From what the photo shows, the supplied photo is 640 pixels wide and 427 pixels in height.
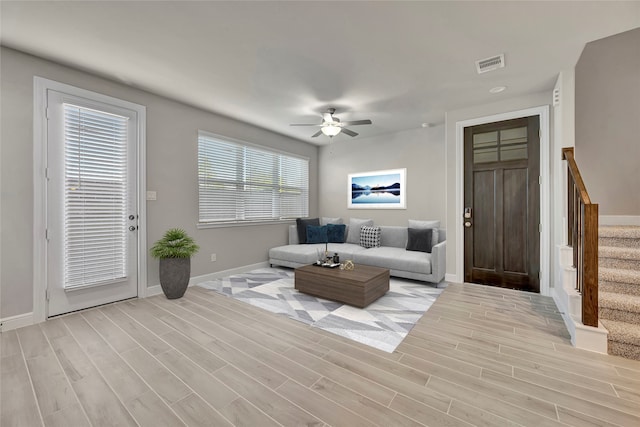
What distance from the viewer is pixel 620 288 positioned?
2.45 meters

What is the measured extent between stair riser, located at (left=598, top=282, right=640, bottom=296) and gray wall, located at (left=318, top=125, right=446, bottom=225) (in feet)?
8.28

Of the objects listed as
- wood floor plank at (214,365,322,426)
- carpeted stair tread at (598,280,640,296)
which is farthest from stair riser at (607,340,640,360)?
wood floor plank at (214,365,322,426)

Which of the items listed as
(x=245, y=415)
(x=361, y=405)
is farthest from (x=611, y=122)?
(x=245, y=415)

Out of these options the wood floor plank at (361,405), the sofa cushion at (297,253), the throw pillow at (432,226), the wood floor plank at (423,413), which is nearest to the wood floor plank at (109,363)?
the wood floor plank at (361,405)

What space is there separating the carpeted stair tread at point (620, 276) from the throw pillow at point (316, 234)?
13.1 ft

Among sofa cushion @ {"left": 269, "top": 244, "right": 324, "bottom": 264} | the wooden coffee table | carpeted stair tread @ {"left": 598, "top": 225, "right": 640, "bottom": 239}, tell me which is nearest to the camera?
carpeted stair tread @ {"left": 598, "top": 225, "right": 640, "bottom": 239}

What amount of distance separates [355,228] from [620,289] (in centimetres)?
375

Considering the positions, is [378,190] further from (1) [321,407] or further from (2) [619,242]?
(1) [321,407]

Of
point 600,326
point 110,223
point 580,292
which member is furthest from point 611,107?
point 110,223

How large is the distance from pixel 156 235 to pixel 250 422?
3.03m

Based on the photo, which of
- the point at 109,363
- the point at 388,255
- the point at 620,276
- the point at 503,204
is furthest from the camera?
the point at 388,255

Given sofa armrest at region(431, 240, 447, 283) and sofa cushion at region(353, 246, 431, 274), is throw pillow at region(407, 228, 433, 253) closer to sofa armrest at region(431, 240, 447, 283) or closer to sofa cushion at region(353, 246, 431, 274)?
sofa cushion at region(353, 246, 431, 274)

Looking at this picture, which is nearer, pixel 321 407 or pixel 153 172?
pixel 321 407

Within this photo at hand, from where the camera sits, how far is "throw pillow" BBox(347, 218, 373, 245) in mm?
5516
